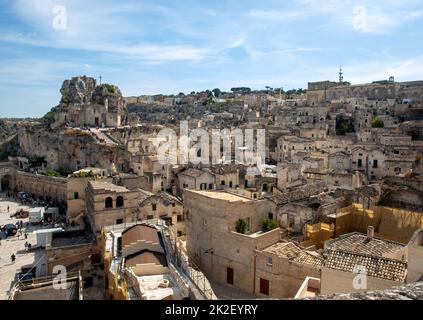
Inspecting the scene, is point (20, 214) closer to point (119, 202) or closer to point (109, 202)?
point (109, 202)

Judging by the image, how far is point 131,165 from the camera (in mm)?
43125

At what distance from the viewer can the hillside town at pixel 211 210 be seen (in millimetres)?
15602

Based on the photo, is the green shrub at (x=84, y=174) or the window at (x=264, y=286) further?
the green shrub at (x=84, y=174)

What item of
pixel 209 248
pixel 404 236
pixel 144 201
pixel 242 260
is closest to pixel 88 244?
pixel 144 201

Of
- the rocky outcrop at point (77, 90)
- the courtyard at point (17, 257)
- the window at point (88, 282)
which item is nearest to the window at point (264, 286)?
the window at point (88, 282)

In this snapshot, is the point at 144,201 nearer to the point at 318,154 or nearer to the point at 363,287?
the point at 363,287

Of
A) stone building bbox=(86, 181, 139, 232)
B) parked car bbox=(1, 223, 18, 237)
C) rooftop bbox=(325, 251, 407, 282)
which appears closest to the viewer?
rooftop bbox=(325, 251, 407, 282)

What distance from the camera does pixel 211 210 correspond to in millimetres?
20234

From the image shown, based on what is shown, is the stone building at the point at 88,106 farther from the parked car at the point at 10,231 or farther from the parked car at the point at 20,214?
the parked car at the point at 10,231

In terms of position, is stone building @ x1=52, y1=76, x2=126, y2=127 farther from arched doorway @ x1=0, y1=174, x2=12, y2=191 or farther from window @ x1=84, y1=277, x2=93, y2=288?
window @ x1=84, y1=277, x2=93, y2=288

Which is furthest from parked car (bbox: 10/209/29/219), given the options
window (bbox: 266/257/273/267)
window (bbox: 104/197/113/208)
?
window (bbox: 266/257/273/267)

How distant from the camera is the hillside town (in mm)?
15602

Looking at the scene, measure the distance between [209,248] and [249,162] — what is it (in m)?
25.3
